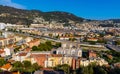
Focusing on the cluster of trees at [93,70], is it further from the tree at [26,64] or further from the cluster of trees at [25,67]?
the tree at [26,64]

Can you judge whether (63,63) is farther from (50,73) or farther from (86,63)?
(50,73)

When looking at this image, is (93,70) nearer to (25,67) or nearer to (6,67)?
(25,67)

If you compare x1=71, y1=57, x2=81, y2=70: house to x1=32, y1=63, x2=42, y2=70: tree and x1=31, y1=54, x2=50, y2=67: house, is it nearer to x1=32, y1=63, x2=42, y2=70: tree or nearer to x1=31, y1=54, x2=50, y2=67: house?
x1=31, y1=54, x2=50, y2=67: house

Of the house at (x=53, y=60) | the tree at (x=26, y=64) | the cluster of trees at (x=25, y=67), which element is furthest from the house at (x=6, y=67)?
the house at (x=53, y=60)

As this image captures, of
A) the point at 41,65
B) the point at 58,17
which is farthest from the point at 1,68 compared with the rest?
the point at 58,17

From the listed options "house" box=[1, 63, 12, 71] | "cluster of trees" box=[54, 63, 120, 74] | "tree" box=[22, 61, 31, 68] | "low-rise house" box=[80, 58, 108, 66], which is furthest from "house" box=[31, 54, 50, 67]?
"low-rise house" box=[80, 58, 108, 66]

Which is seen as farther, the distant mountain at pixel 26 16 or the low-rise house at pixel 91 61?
the distant mountain at pixel 26 16
